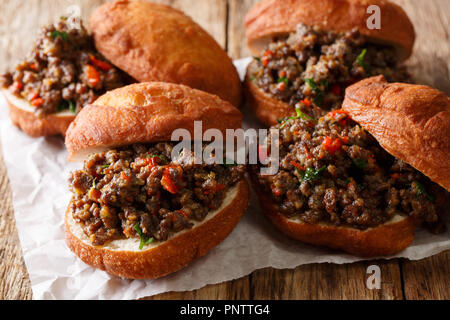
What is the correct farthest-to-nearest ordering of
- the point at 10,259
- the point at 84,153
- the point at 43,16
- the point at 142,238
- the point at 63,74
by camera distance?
the point at 43,16 → the point at 63,74 → the point at 10,259 → the point at 84,153 → the point at 142,238

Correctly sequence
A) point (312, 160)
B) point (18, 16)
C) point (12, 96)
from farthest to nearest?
point (18, 16) → point (12, 96) → point (312, 160)

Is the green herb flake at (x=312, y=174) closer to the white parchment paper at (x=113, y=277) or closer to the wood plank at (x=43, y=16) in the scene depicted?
the white parchment paper at (x=113, y=277)

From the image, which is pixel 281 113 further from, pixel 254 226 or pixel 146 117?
pixel 146 117

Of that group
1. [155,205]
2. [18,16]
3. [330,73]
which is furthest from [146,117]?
[18,16]

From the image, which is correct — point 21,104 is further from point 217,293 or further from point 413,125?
point 413,125

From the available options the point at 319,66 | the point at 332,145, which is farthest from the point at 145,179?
the point at 319,66

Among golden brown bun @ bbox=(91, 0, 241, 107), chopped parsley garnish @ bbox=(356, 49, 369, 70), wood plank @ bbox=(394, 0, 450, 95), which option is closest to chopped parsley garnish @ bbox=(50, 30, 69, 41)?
golden brown bun @ bbox=(91, 0, 241, 107)
